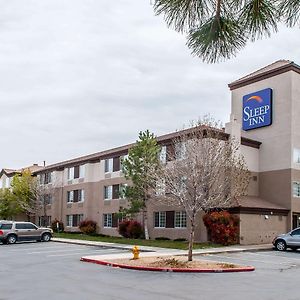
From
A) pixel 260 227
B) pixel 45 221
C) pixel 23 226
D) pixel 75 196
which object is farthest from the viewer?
pixel 45 221

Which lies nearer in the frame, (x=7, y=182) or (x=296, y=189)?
(x=296, y=189)

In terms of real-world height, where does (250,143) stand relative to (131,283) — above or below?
above

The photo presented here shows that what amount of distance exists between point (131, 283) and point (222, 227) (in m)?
19.2

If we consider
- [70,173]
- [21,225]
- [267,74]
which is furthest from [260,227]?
[70,173]

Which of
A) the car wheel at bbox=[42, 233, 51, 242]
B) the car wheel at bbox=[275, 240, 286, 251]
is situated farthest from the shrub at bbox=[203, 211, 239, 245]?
the car wheel at bbox=[42, 233, 51, 242]

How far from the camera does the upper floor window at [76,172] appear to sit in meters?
53.1

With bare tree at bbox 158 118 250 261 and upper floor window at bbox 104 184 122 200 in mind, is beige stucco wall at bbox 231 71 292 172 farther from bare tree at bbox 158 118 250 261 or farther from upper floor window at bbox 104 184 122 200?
upper floor window at bbox 104 184 122 200

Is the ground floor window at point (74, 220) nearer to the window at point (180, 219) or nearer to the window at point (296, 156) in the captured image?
the window at point (180, 219)

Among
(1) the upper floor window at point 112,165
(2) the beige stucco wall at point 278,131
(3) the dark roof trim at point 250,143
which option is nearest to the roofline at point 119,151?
(3) the dark roof trim at point 250,143

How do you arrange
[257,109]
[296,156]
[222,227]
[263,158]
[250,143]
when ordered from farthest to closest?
[257,109] → [263,158] → [250,143] → [296,156] → [222,227]

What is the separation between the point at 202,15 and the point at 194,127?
3068 cm

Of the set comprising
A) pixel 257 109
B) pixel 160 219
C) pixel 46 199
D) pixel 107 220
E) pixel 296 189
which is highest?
pixel 257 109

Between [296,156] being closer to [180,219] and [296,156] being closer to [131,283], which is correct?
[180,219]

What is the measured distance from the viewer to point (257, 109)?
41.7 m
